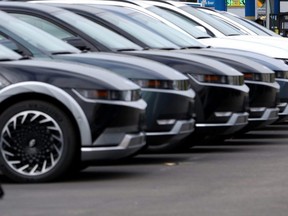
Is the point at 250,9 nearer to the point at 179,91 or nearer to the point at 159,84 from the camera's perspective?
the point at 179,91

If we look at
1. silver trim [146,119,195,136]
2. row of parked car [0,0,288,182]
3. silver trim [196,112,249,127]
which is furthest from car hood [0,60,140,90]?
silver trim [196,112,249,127]

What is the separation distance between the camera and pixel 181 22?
648 inches

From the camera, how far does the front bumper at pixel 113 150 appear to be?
9.40 m

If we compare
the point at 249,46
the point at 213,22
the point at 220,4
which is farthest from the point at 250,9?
the point at 249,46

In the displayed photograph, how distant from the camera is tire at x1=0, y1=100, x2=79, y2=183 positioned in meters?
9.41

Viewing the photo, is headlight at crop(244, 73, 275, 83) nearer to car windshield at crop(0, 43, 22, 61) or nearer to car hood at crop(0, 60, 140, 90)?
car hood at crop(0, 60, 140, 90)

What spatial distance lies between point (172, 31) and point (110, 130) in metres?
5.36

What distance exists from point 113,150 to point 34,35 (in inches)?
76.6

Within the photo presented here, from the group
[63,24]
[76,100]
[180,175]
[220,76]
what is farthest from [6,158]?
[220,76]

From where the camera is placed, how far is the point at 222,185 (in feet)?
31.1

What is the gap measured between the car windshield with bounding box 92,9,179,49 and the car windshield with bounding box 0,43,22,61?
2.99m

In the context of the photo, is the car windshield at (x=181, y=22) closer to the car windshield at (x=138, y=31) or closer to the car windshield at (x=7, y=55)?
the car windshield at (x=138, y=31)

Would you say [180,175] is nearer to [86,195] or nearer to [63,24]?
[86,195]

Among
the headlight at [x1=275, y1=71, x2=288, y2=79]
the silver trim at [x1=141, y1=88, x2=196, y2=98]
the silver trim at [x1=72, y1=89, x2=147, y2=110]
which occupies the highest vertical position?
the silver trim at [x1=72, y1=89, x2=147, y2=110]
